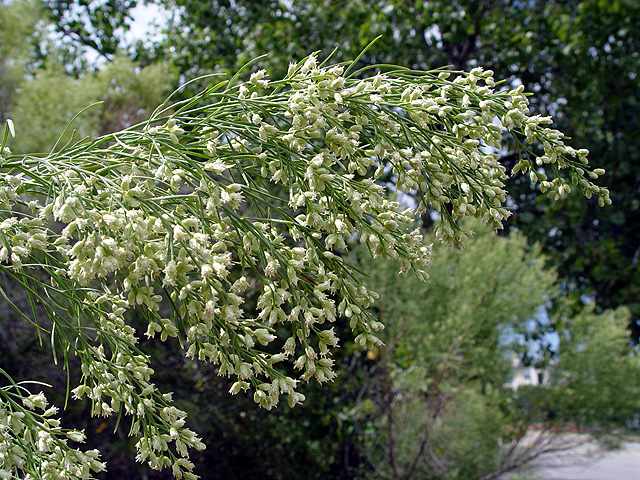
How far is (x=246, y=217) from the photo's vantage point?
751mm

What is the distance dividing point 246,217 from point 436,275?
8.20 ft

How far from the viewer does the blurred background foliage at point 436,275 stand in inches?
117

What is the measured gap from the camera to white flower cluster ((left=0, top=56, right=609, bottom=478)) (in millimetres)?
688

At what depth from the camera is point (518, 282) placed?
3061mm

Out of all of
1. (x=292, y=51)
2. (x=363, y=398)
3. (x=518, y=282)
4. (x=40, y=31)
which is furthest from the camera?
(x=40, y=31)

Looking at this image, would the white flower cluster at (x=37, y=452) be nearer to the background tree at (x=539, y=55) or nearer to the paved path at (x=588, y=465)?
the paved path at (x=588, y=465)

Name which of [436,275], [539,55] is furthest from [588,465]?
[539,55]

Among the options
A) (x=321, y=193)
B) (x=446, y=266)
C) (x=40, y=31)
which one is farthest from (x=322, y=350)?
(x=40, y=31)

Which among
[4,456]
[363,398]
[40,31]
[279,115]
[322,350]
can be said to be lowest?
[4,456]

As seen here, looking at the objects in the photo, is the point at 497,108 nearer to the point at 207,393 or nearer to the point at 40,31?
the point at 207,393

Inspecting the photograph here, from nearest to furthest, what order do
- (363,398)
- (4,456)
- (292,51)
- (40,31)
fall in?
(4,456)
(363,398)
(292,51)
(40,31)

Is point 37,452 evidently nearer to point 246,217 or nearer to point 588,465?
point 246,217

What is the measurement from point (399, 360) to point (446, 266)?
617mm

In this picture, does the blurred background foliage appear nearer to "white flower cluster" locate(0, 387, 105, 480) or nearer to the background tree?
the background tree
